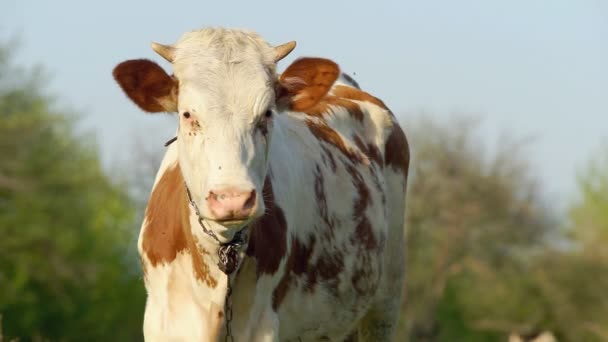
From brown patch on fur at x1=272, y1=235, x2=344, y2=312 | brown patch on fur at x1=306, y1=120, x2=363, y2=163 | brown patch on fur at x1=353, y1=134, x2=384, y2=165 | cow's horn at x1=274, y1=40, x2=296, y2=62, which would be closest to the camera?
cow's horn at x1=274, y1=40, x2=296, y2=62

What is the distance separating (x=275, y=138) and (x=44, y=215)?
1473 inches

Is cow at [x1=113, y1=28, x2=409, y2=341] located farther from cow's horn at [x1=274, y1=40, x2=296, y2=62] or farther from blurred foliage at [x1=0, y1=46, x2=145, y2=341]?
blurred foliage at [x1=0, y1=46, x2=145, y2=341]

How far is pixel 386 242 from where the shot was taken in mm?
10969

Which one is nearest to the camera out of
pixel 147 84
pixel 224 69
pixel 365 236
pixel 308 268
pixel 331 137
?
pixel 224 69

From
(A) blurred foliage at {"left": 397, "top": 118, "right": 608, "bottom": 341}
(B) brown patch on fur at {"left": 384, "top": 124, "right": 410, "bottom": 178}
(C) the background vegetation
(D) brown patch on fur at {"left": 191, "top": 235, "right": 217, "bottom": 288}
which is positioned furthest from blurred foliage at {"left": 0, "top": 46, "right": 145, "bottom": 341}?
(D) brown patch on fur at {"left": 191, "top": 235, "right": 217, "bottom": 288}

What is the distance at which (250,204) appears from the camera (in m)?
6.86

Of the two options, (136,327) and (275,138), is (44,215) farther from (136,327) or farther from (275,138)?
(275,138)

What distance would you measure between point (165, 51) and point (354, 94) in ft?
12.4

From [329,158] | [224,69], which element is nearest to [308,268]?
[329,158]

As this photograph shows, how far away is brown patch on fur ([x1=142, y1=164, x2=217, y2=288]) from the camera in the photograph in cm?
783

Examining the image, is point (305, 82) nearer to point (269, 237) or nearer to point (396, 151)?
point (269, 237)

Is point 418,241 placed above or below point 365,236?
below

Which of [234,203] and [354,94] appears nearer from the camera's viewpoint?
[234,203]

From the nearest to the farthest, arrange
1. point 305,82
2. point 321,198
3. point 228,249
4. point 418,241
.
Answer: point 228,249, point 305,82, point 321,198, point 418,241
